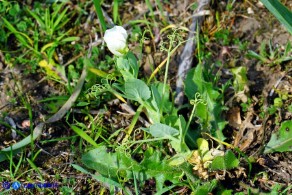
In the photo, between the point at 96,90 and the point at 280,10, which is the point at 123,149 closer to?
the point at 96,90

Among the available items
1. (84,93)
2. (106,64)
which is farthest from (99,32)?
(84,93)

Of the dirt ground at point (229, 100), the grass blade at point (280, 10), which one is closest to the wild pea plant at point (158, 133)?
the dirt ground at point (229, 100)

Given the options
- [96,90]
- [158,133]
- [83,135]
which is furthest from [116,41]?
[83,135]

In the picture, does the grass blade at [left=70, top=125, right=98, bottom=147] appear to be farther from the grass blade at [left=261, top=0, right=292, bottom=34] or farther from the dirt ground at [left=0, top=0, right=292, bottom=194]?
the grass blade at [left=261, top=0, right=292, bottom=34]

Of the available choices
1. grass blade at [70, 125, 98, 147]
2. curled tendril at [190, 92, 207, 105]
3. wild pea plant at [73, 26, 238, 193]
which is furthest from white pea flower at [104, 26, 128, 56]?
grass blade at [70, 125, 98, 147]

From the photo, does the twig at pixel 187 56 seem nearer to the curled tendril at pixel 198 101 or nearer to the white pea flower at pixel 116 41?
the curled tendril at pixel 198 101

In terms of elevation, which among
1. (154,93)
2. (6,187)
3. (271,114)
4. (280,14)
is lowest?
(6,187)

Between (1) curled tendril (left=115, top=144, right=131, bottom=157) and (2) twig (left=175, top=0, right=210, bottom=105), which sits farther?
Answer: (2) twig (left=175, top=0, right=210, bottom=105)

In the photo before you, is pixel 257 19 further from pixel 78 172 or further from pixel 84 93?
pixel 78 172
